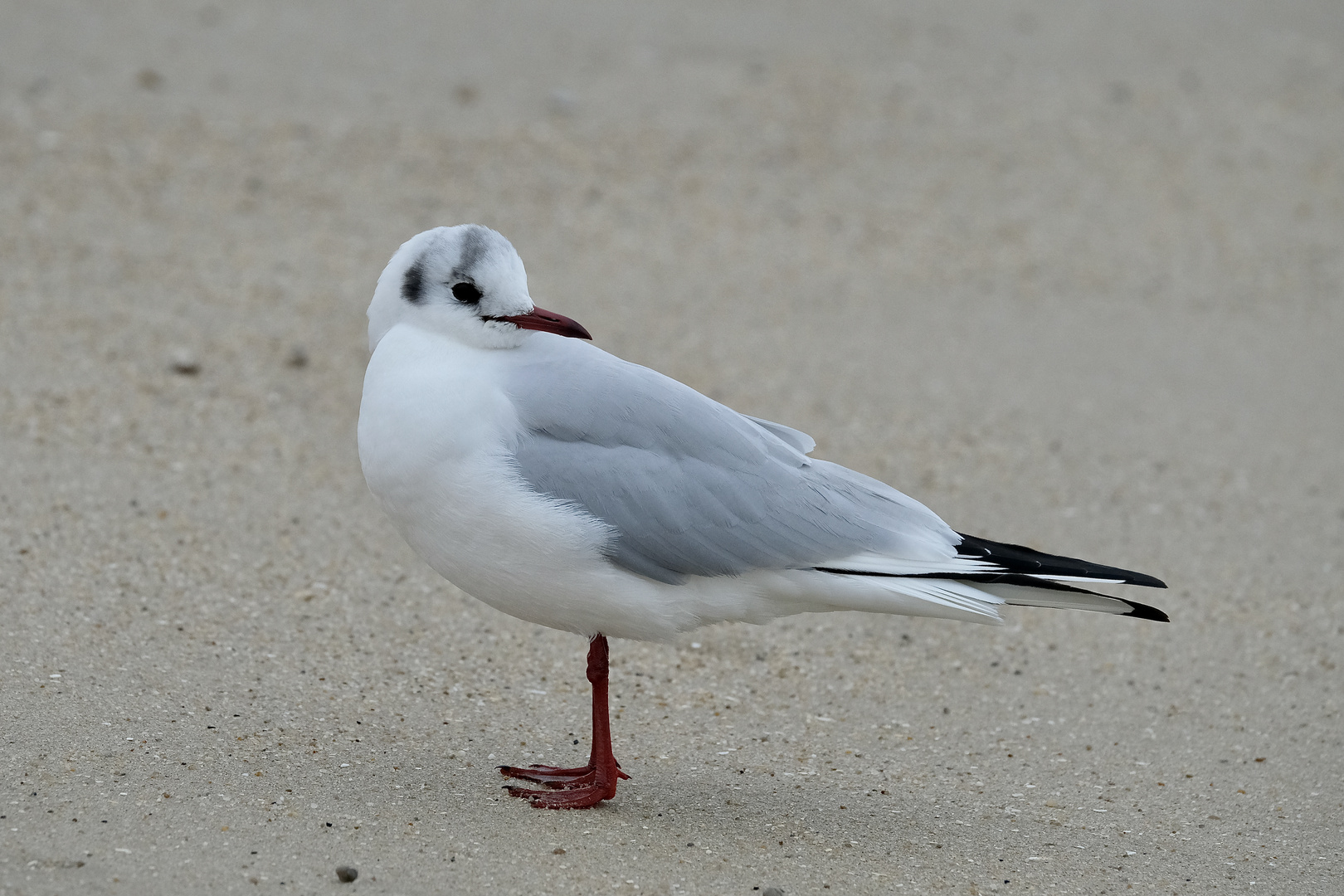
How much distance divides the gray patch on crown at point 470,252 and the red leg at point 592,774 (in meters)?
1.01

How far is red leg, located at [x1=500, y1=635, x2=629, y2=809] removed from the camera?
12.4 feet

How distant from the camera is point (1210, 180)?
9.80m

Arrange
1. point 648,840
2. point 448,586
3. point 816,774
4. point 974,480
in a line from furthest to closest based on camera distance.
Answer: point 974,480 < point 448,586 < point 816,774 < point 648,840

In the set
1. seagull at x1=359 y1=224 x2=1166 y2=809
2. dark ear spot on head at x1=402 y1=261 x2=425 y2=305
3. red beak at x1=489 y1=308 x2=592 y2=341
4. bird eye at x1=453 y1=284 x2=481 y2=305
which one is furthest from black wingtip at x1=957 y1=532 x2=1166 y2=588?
dark ear spot on head at x1=402 y1=261 x2=425 y2=305

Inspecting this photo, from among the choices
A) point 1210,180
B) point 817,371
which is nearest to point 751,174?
point 817,371

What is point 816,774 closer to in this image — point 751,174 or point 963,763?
point 963,763

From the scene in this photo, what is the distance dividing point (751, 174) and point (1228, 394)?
10.9ft

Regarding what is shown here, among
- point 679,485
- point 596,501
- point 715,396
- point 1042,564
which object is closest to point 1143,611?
point 1042,564

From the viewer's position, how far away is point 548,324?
3656mm

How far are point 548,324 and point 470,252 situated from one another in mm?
263

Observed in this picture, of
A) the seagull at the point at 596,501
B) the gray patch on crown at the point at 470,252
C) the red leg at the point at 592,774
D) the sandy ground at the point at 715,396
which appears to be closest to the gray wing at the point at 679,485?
the seagull at the point at 596,501

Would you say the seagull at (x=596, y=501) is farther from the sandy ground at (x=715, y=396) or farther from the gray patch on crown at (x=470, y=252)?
the sandy ground at (x=715, y=396)

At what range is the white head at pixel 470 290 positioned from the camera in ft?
12.0

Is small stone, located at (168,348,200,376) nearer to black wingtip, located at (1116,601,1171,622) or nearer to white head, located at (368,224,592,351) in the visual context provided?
white head, located at (368,224,592,351)
